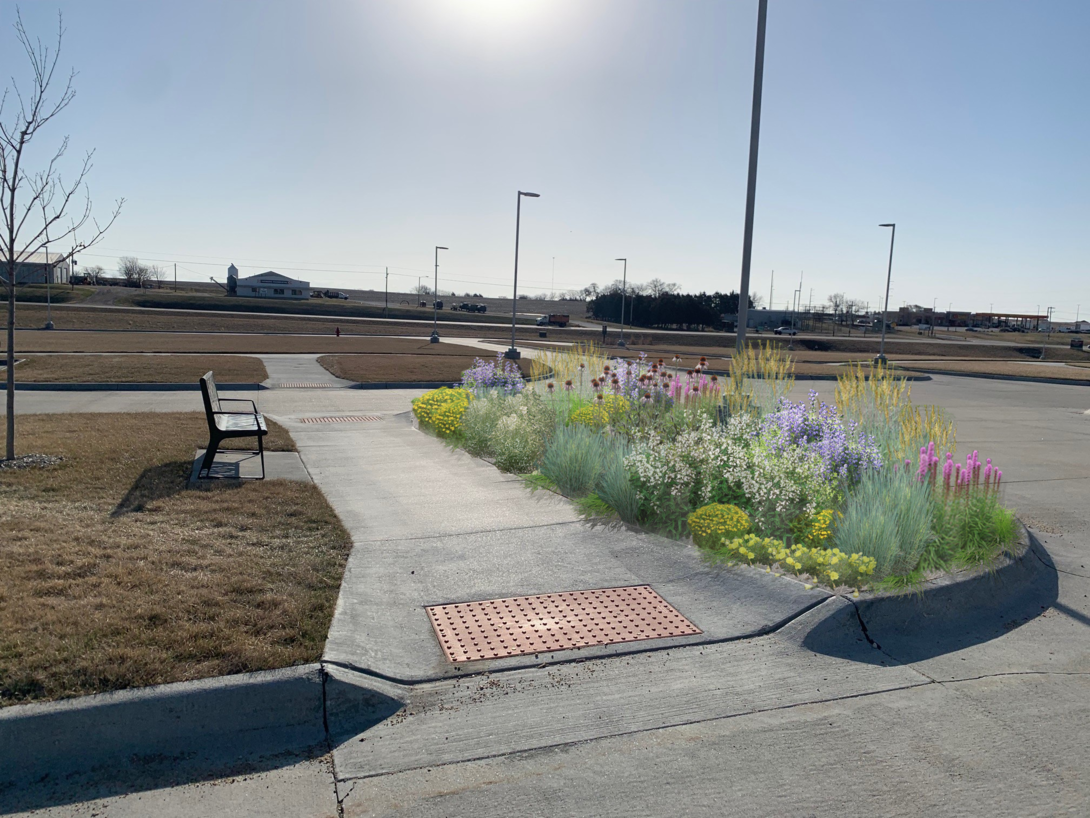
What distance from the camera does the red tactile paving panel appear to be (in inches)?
169

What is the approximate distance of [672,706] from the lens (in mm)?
3699

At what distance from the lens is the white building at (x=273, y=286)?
11381 centimetres

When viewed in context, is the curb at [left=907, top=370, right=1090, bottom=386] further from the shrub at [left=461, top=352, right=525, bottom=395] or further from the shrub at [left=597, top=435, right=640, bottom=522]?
the shrub at [left=597, top=435, right=640, bottom=522]

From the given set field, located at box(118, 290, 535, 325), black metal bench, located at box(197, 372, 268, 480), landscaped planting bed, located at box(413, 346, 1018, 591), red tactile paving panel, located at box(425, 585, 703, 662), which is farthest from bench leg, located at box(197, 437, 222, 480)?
field, located at box(118, 290, 535, 325)

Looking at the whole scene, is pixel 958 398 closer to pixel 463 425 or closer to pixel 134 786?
pixel 463 425

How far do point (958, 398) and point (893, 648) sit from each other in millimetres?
18907

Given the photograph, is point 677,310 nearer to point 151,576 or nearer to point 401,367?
point 401,367

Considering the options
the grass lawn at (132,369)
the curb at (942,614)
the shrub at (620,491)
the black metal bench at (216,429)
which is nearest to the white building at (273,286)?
the grass lawn at (132,369)

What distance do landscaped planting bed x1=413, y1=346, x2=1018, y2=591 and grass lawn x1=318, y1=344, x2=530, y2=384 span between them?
1158 centimetres

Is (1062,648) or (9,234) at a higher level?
(9,234)

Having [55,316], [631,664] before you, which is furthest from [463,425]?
[55,316]

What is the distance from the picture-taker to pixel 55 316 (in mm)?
52125

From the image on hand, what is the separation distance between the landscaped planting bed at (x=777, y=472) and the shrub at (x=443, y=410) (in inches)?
47.6

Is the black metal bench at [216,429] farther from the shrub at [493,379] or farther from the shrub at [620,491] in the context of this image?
the shrub at [493,379]
